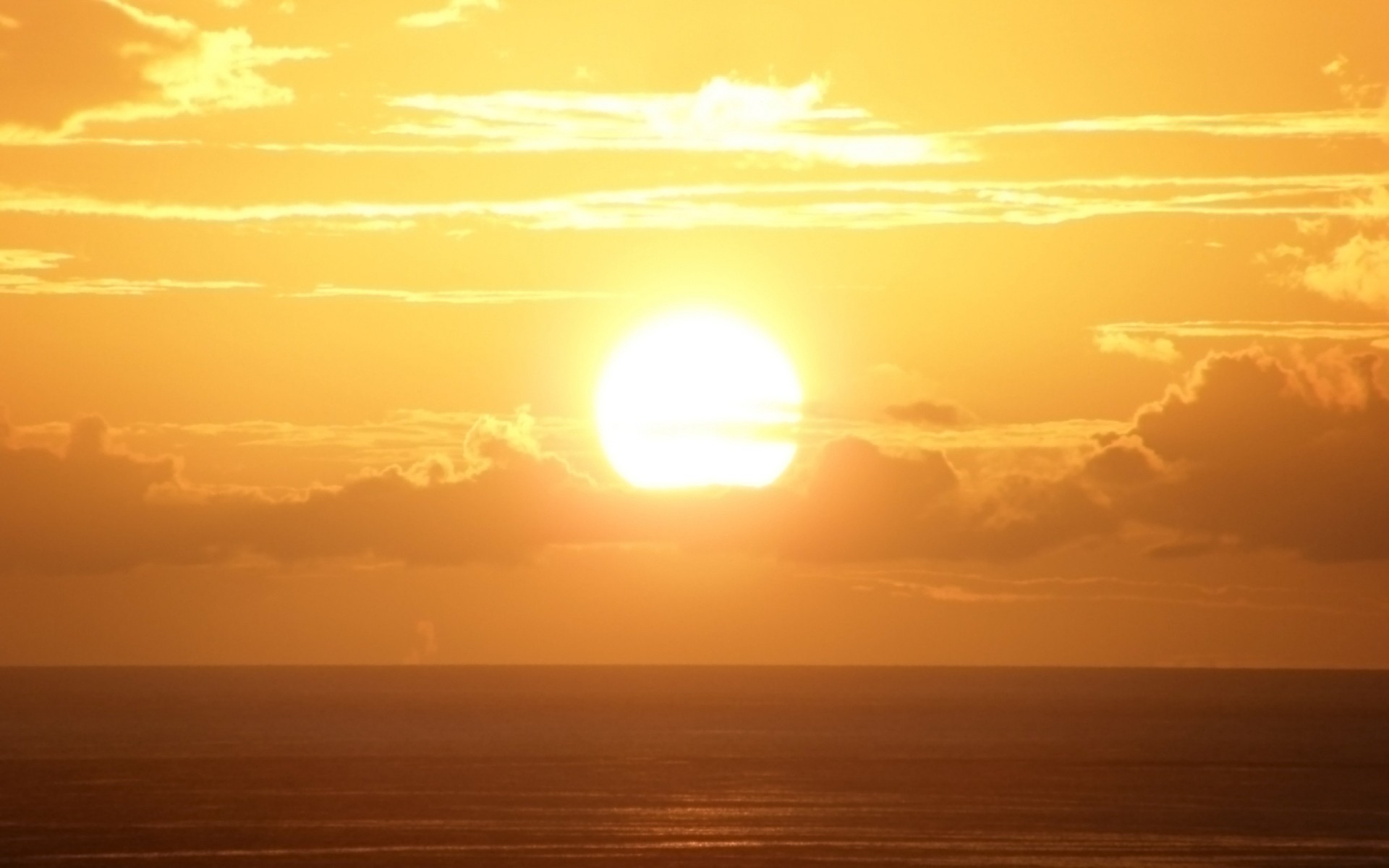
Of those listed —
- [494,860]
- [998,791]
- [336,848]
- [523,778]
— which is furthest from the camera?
[523,778]

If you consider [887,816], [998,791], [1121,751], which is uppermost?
[1121,751]

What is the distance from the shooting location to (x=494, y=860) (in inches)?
3467

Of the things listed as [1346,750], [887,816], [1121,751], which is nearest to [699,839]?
[887,816]

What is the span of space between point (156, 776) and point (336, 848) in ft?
156

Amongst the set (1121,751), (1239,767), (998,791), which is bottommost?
(998,791)

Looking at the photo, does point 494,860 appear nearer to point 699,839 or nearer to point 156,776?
point 699,839

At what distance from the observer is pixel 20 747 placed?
17400 centimetres

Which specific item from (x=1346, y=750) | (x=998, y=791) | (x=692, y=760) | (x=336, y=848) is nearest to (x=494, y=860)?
(x=336, y=848)

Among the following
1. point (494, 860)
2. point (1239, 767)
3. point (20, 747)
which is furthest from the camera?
point (20, 747)

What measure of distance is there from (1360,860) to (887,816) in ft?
92.2

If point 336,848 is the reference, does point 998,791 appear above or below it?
above

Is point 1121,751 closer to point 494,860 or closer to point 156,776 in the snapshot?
point 156,776

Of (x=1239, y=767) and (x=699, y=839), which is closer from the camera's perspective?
(x=699, y=839)

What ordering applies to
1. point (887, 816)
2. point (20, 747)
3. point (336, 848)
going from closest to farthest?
point (336, 848)
point (887, 816)
point (20, 747)
